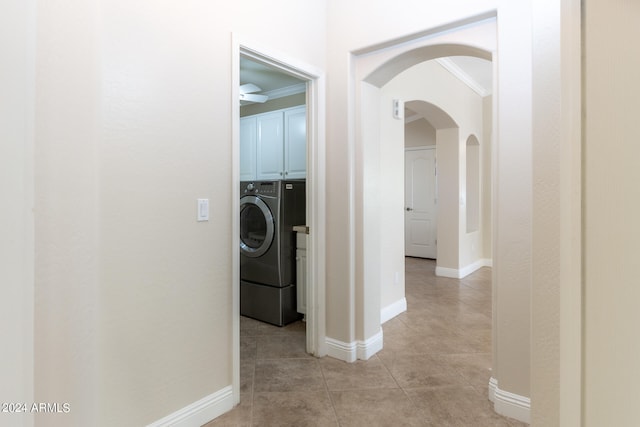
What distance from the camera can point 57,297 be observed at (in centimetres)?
131

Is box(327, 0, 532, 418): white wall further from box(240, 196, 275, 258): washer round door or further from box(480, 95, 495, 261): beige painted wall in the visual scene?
box(480, 95, 495, 261): beige painted wall

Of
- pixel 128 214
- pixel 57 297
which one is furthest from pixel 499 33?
pixel 57 297

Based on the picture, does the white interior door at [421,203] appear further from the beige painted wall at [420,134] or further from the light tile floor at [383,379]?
the light tile floor at [383,379]

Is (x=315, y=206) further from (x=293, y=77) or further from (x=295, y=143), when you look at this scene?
(x=295, y=143)

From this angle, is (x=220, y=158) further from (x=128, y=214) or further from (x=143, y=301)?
(x=143, y=301)

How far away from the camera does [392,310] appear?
346 cm

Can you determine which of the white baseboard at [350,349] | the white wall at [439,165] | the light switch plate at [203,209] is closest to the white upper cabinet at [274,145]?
the white wall at [439,165]

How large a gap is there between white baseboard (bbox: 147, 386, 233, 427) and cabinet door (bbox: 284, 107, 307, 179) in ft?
8.50

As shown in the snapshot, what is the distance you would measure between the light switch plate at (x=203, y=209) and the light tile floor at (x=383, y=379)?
108 centimetres

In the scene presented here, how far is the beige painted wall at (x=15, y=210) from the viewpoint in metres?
0.79

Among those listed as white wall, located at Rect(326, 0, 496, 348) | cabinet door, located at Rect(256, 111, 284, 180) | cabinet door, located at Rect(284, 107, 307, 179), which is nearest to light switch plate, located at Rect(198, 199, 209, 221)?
white wall, located at Rect(326, 0, 496, 348)

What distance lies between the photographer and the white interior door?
271 inches

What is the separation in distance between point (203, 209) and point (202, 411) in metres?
1.06

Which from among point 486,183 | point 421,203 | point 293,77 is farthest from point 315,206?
point 421,203
